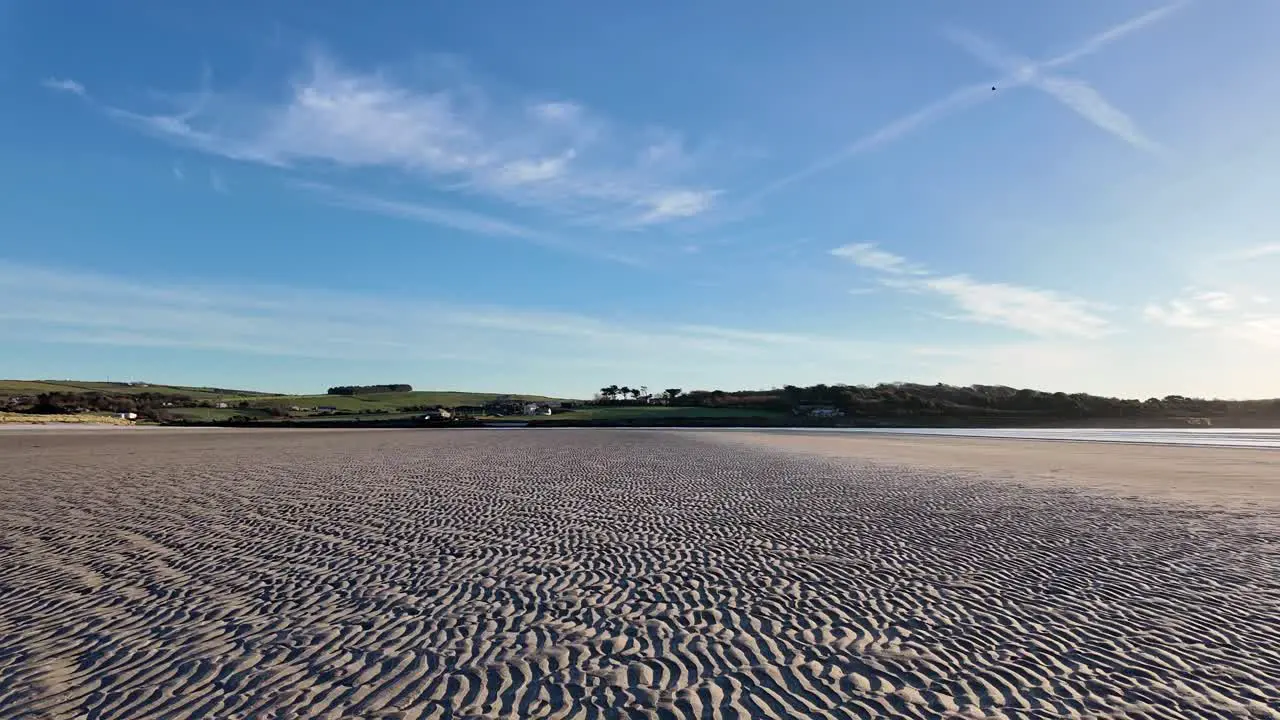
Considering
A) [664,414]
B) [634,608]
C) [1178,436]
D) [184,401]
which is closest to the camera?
[634,608]

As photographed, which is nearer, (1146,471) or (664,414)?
(1146,471)

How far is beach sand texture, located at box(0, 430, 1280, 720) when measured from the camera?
18.6 feet

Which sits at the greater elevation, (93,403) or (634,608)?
(93,403)

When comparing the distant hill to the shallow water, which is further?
the distant hill

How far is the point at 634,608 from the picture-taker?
8.14 meters

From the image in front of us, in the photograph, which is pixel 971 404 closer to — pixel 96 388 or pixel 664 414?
pixel 664 414

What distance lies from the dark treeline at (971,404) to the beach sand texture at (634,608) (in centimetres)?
9867

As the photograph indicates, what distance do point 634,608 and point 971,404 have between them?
136366 millimetres

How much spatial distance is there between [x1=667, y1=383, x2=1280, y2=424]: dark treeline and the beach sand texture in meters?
98.7

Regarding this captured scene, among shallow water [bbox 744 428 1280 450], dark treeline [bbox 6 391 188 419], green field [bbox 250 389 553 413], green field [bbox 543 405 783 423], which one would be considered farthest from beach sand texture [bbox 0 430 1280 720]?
green field [bbox 250 389 553 413]

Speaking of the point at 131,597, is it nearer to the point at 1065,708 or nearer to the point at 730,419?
the point at 1065,708

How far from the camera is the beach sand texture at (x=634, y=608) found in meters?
5.67

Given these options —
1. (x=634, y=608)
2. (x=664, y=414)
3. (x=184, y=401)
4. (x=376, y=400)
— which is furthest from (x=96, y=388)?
(x=634, y=608)

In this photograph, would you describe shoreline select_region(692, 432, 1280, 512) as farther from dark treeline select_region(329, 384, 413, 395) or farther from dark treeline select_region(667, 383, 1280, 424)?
dark treeline select_region(329, 384, 413, 395)
